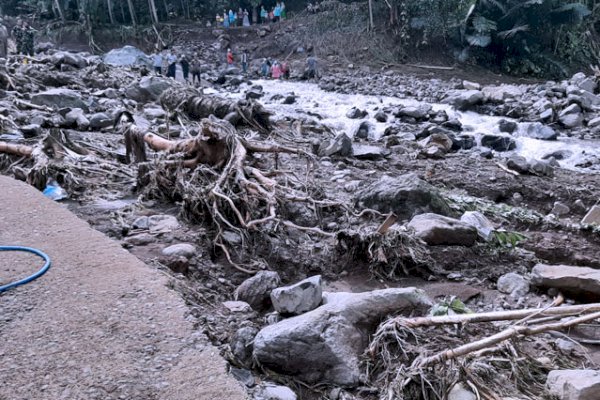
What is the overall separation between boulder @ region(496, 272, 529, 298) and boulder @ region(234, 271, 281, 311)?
1563 mm

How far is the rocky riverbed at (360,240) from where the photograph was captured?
2330 mm

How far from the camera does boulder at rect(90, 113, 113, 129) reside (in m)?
8.01

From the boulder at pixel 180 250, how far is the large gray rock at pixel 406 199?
2.03 meters

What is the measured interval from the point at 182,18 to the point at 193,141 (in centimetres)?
2433

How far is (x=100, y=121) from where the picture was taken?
317 inches

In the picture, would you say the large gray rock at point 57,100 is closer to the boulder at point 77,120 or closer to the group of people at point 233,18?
the boulder at point 77,120

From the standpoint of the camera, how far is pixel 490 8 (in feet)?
62.0

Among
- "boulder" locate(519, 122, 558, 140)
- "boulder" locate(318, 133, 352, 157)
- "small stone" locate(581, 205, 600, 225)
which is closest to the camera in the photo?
"small stone" locate(581, 205, 600, 225)

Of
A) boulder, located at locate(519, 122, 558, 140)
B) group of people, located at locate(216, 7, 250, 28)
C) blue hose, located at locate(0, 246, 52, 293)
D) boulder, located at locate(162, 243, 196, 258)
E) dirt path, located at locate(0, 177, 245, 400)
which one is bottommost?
boulder, located at locate(519, 122, 558, 140)

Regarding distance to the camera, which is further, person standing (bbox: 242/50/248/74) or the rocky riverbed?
person standing (bbox: 242/50/248/74)

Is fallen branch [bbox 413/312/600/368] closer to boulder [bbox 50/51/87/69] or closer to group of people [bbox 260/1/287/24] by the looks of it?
boulder [bbox 50/51/87/69]

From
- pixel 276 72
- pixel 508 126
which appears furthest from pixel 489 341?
pixel 276 72

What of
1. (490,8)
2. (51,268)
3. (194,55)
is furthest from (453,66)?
(51,268)

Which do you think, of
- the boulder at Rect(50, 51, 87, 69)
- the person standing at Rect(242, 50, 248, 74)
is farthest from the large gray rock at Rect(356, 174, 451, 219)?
the person standing at Rect(242, 50, 248, 74)
